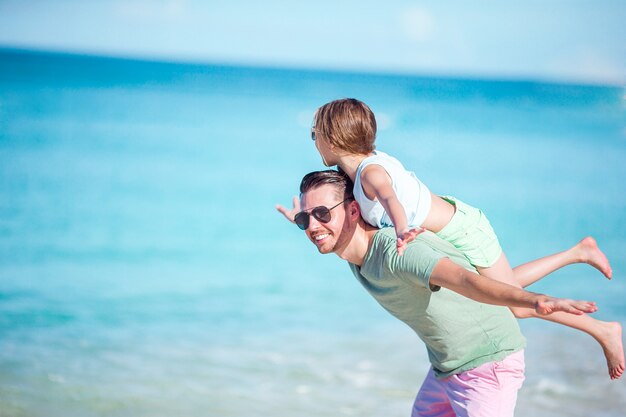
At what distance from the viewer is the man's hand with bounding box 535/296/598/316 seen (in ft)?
7.40

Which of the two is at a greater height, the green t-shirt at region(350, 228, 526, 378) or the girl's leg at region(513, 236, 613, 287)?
the girl's leg at region(513, 236, 613, 287)

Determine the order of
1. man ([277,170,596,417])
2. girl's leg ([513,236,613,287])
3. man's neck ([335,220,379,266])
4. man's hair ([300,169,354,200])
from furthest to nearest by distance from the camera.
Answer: girl's leg ([513,236,613,287]) → man's hair ([300,169,354,200]) → man's neck ([335,220,379,266]) → man ([277,170,596,417])

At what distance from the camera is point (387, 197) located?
123 inches

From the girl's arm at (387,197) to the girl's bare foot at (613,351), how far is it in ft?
3.05

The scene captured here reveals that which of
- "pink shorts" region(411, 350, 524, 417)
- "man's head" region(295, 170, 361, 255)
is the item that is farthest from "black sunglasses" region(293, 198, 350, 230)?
"pink shorts" region(411, 350, 524, 417)

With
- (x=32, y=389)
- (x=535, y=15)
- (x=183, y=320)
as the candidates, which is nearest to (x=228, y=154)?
(x=183, y=320)

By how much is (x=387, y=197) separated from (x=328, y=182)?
0.25 meters

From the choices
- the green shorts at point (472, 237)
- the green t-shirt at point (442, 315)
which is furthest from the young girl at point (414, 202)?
the green t-shirt at point (442, 315)

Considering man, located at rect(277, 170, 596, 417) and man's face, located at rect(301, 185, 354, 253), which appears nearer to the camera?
man, located at rect(277, 170, 596, 417)

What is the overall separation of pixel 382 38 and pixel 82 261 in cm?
3818

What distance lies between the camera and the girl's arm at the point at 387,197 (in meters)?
2.76

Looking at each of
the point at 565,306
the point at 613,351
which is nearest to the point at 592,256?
the point at 613,351

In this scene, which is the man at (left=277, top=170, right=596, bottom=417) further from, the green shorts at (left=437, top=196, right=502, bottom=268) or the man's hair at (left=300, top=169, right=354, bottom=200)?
the green shorts at (left=437, top=196, right=502, bottom=268)

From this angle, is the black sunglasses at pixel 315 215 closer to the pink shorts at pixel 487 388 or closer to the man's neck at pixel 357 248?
the man's neck at pixel 357 248
